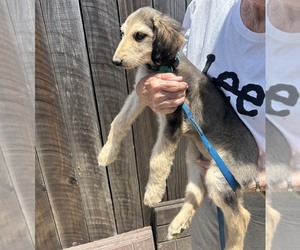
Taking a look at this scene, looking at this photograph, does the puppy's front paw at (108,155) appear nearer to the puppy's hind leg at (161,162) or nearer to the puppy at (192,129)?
the puppy at (192,129)

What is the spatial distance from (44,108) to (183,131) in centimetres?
74

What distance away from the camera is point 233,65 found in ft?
4.25

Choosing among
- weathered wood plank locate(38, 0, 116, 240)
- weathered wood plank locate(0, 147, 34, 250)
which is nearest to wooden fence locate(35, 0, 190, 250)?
weathered wood plank locate(38, 0, 116, 240)

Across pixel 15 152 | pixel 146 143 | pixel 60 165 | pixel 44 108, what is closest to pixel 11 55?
pixel 15 152

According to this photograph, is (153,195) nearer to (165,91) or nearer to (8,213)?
(165,91)

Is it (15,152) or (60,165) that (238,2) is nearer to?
(15,152)

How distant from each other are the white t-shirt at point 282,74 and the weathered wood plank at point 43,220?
4.88 feet

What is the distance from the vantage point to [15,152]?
936mm

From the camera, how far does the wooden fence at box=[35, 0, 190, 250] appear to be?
174 cm

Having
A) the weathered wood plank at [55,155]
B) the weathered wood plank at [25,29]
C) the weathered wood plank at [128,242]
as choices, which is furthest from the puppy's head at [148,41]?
the weathered wood plank at [128,242]

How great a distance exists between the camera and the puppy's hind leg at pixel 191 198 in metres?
1.51

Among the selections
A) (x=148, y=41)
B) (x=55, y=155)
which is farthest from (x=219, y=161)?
(x=55, y=155)

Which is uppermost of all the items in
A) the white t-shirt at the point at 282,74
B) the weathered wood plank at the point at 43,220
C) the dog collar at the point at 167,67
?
the white t-shirt at the point at 282,74

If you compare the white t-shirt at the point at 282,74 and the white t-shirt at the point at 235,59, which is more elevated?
the white t-shirt at the point at 282,74
